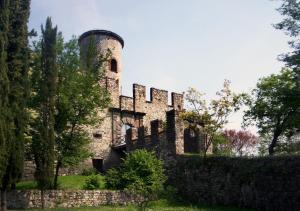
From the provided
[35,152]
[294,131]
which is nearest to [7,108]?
[35,152]

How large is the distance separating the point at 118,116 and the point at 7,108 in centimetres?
1651

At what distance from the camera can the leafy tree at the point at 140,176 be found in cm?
2264

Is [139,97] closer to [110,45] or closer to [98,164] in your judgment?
[110,45]

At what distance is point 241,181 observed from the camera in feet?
71.4

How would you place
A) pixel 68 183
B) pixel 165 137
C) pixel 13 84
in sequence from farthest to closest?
pixel 68 183 < pixel 165 137 < pixel 13 84

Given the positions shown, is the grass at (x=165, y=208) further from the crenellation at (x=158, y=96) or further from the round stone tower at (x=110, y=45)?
the round stone tower at (x=110, y=45)

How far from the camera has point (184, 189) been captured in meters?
24.5

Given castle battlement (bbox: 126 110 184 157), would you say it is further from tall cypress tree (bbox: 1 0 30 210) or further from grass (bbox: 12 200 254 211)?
tall cypress tree (bbox: 1 0 30 210)

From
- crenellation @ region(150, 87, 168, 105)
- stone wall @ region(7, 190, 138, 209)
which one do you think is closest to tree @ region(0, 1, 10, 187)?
stone wall @ region(7, 190, 138, 209)

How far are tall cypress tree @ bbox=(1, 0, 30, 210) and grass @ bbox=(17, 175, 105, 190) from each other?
6079 mm

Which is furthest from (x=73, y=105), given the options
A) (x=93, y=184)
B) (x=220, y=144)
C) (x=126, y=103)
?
(x=220, y=144)

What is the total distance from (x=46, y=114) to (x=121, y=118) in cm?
1229

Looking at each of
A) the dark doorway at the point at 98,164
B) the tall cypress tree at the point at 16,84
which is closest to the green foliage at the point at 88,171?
the dark doorway at the point at 98,164

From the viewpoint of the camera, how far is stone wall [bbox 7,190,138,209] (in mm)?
20984
